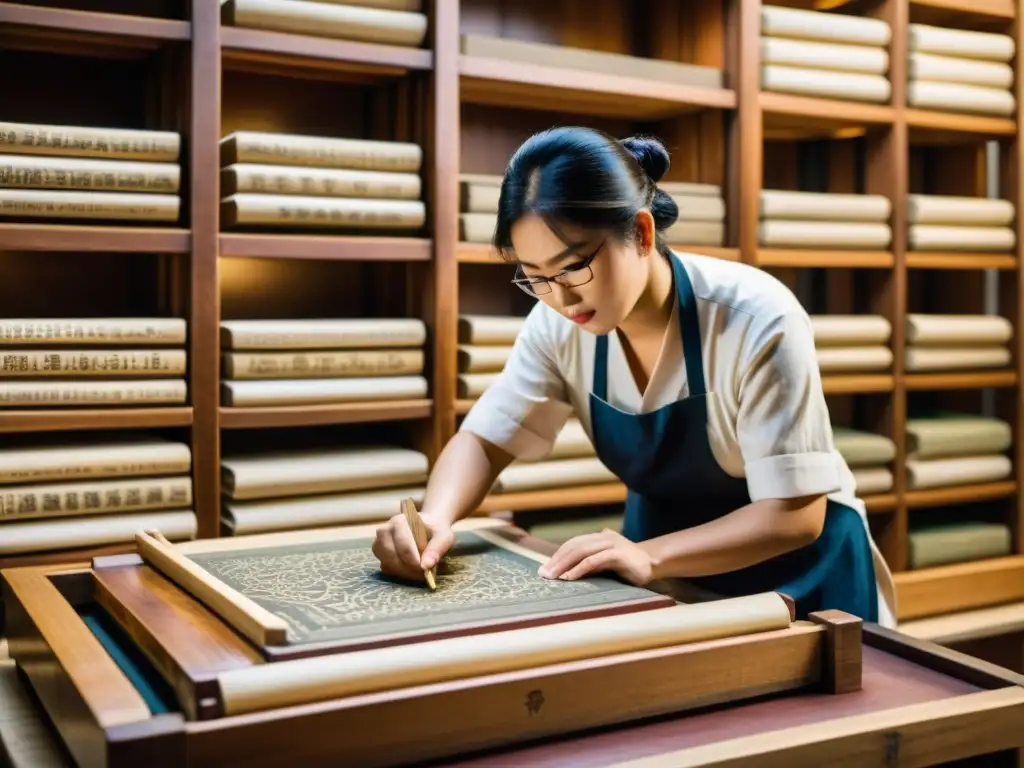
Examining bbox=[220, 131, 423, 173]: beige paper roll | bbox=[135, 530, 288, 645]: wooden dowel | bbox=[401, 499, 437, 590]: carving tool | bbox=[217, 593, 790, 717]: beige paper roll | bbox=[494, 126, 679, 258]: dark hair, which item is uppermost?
bbox=[220, 131, 423, 173]: beige paper roll

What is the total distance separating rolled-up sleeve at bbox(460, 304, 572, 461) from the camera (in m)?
2.03

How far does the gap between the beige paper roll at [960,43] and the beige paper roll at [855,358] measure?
0.90 meters

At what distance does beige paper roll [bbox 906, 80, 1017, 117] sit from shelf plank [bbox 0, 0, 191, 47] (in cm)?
211

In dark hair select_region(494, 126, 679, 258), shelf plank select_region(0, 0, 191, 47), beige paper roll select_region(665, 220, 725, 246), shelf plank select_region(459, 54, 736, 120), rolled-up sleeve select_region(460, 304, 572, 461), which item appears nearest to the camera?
dark hair select_region(494, 126, 679, 258)

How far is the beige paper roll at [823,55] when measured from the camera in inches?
122

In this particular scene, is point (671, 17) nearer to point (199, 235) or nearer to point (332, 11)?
point (332, 11)

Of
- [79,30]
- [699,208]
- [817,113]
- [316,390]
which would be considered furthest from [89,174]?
[817,113]

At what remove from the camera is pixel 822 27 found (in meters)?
3.14

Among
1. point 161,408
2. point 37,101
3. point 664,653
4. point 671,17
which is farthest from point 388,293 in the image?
point 664,653

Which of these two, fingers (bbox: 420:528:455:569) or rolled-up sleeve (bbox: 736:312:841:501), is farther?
rolled-up sleeve (bbox: 736:312:841:501)

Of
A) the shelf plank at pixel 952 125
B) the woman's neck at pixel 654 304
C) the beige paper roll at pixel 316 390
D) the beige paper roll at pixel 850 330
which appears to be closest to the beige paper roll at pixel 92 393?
the beige paper roll at pixel 316 390

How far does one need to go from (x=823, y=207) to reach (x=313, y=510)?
5.53ft

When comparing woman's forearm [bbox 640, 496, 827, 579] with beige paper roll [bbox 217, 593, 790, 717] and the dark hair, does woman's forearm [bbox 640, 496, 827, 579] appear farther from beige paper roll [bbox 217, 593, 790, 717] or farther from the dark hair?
the dark hair

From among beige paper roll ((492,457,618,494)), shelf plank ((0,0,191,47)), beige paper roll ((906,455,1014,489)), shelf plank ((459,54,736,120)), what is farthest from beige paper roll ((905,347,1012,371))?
shelf plank ((0,0,191,47))
